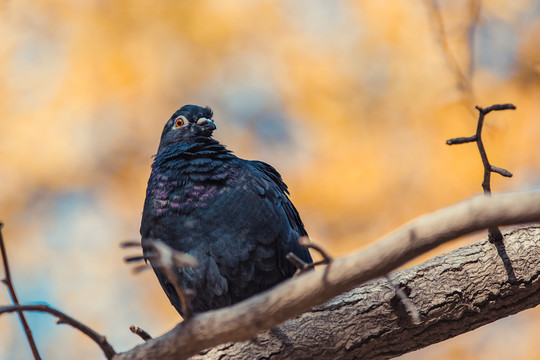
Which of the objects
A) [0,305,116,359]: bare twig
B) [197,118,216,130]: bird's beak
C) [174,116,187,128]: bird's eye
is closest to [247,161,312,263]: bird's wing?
[197,118,216,130]: bird's beak

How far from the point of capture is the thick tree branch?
2.06 metres

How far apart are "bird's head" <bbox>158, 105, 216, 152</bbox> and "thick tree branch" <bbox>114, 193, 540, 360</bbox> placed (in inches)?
94.3

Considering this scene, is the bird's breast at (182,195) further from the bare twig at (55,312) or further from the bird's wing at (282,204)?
the bare twig at (55,312)

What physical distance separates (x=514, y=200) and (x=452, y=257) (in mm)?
1328

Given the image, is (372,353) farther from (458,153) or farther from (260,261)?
(458,153)

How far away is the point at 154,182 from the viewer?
161 inches

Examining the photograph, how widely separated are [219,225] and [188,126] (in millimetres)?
1077

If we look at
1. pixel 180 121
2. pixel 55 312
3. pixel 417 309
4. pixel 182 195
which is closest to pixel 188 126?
pixel 180 121

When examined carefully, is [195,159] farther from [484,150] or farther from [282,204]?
[484,150]

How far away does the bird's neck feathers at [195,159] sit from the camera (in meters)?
4.02

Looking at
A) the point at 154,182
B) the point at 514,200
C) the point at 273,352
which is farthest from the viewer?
the point at 154,182

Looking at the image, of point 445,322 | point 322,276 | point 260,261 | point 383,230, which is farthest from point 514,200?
point 383,230

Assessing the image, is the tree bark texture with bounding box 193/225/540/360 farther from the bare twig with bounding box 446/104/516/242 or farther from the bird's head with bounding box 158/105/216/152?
the bird's head with bounding box 158/105/216/152

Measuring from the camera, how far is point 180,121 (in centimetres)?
469
